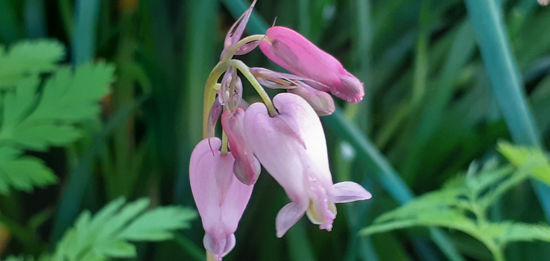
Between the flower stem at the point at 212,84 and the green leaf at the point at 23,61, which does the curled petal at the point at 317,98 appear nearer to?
the flower stem at the point at 212,84

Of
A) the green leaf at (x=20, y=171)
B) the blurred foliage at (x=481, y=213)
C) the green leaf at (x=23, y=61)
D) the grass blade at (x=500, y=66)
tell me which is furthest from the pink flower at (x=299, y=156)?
the green leaf at (x=23, y=61)

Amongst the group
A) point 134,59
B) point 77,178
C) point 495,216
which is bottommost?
point 77,178

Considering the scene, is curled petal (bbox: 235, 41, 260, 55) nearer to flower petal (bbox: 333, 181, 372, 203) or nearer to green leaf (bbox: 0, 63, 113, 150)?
flower petal (bbox: 333, 181, 372, 203)

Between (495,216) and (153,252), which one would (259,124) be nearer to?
(495,216)

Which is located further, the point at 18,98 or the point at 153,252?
the point at 153,252

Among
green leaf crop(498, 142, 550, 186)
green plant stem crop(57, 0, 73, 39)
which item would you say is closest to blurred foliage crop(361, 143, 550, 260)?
green leaf crop(498, 142, 550, 186)

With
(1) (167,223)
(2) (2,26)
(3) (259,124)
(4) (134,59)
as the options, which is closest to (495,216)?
(1) (167,223)
